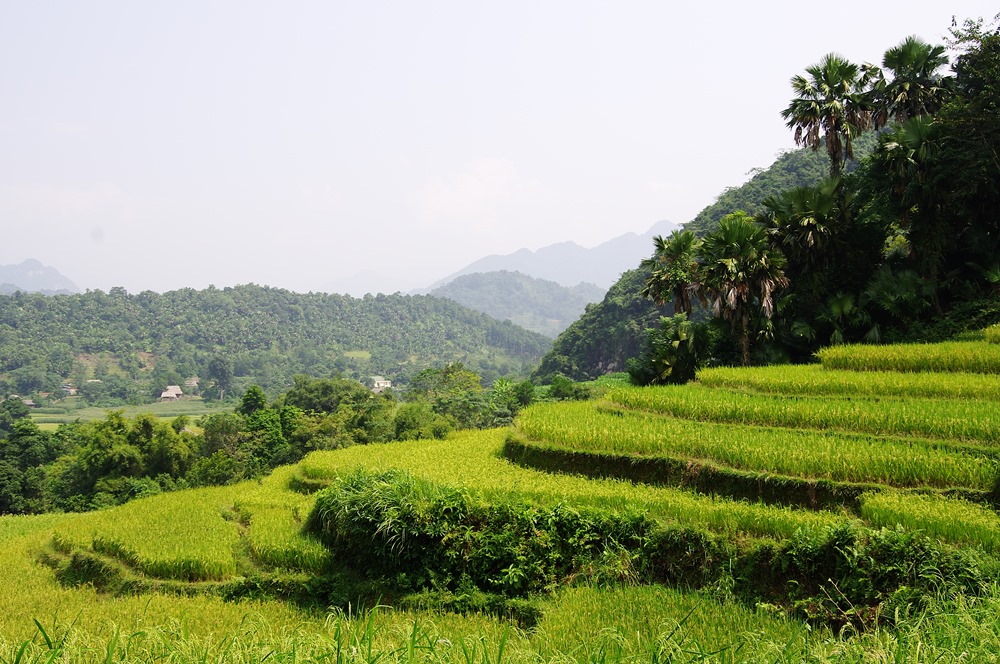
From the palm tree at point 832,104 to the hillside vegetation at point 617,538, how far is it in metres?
11.6

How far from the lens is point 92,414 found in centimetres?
8994

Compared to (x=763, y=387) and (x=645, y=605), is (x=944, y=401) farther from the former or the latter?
(x=645, y=605)

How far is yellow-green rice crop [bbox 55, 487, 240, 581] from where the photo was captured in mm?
10744

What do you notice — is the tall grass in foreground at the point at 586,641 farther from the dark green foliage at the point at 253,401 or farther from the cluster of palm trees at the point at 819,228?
the dark green foliage at the point at 253,401

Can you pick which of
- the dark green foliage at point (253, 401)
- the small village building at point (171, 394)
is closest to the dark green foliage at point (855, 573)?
the dark green foliage at point (253, 401)

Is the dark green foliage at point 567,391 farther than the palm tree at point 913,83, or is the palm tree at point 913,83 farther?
the dark green foliage at point 567,391

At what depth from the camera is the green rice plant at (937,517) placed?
7.11 meters

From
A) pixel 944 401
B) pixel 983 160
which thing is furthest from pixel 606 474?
pixel 983 160

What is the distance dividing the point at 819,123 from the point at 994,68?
4.73 meters

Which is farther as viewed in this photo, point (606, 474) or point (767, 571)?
point (606, 474)

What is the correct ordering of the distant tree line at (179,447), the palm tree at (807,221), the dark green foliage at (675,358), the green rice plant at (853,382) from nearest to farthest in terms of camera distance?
the green rice plant at (853,382) < the palm tree at (807,221) < the dark green foliage at (675,358) < the distant tree line at (179,447)

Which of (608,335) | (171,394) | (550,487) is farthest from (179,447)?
(171,394)

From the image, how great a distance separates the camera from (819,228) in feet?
65.2

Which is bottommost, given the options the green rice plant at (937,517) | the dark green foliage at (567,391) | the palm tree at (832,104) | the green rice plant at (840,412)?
the dark green foliage at (567,391)
